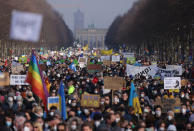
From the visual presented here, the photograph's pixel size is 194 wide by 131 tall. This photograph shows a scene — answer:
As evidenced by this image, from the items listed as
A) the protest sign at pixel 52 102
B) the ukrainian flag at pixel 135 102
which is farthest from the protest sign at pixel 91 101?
the protest sign at pixel 52 102

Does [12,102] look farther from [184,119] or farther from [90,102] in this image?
[184,119]

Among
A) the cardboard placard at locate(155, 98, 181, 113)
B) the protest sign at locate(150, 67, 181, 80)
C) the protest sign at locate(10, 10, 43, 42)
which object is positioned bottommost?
the cardboard placard at locate(155, 98, 181, 113)

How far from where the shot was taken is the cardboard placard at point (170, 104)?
595 inches

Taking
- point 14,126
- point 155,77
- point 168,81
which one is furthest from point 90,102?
point 155,77

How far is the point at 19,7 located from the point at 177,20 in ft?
82.1

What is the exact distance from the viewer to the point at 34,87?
1446 cm

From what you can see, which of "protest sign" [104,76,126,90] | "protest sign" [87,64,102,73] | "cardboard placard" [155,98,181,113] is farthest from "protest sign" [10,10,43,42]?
"protest sign" [87,64,102,73]

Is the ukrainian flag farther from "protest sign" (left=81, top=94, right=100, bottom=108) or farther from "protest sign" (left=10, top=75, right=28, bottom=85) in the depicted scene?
"protest sign" (left=10, top=75, right=28, bottom=85)

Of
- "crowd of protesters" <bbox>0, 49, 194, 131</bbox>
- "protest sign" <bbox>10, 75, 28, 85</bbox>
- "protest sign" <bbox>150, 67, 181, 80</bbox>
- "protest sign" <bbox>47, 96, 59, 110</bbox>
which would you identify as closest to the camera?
"crowd of protesters" <bbox>0, 49, 194, 131</bbox>

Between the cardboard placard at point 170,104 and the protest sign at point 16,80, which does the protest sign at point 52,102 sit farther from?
the protest sign at point 16,80

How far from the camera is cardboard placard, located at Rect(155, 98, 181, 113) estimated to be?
595 inches

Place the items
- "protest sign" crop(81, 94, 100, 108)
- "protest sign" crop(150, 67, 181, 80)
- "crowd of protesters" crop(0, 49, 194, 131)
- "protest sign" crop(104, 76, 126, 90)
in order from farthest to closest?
"protest sign" crop(150, 67, 181, 80) < "protest sign" crop(104, 76, 126, 90) < "protest sign" crop(81, 94, 100, 108) < "crowd of protesters" crop(0, 49, 194, 131)

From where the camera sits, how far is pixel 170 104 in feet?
49.9

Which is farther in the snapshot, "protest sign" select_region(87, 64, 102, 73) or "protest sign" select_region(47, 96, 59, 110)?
"protest sign" select_region(87, 64, 102, 73)
